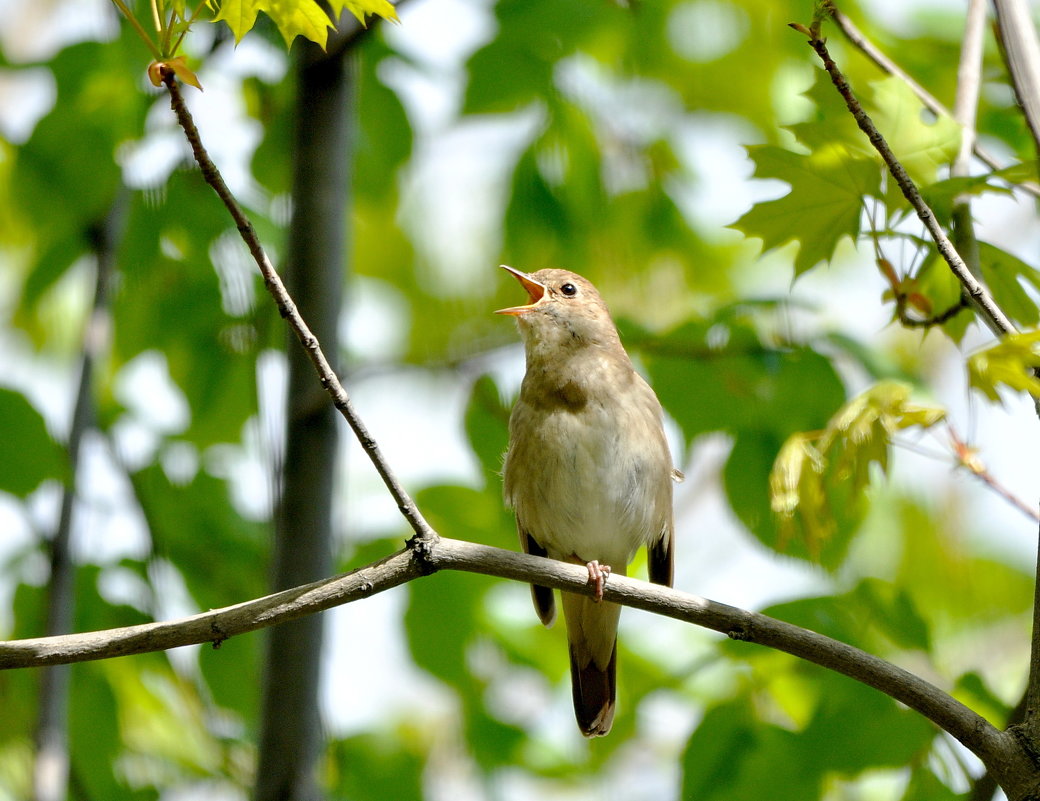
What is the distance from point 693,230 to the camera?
5906mm

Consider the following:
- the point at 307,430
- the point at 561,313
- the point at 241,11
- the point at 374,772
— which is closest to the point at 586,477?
the point at 561,313

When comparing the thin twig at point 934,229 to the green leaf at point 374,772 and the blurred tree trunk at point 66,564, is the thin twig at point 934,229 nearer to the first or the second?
the blurred tree trunk at point 66,564

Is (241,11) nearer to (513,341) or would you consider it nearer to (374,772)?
(513,341)

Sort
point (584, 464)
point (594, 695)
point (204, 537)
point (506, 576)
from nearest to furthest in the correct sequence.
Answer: point (506, 576) < point (584, 464) < point (594, 695) < point (204, 537)

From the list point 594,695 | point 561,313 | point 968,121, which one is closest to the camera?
point 968,121

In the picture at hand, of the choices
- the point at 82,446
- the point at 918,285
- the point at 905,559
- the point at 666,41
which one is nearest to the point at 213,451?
the point at 82,446

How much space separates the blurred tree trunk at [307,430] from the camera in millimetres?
3951

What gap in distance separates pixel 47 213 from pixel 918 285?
3279mm

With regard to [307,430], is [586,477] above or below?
below

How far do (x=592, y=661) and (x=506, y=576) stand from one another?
2.36 metres

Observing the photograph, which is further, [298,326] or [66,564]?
[66,564]

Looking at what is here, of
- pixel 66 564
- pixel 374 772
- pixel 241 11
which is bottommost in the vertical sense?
pixel 374 772

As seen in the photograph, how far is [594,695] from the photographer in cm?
479

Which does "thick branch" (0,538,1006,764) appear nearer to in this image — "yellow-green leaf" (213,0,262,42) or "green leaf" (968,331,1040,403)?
"green leaf" (968,331,1040,403)
